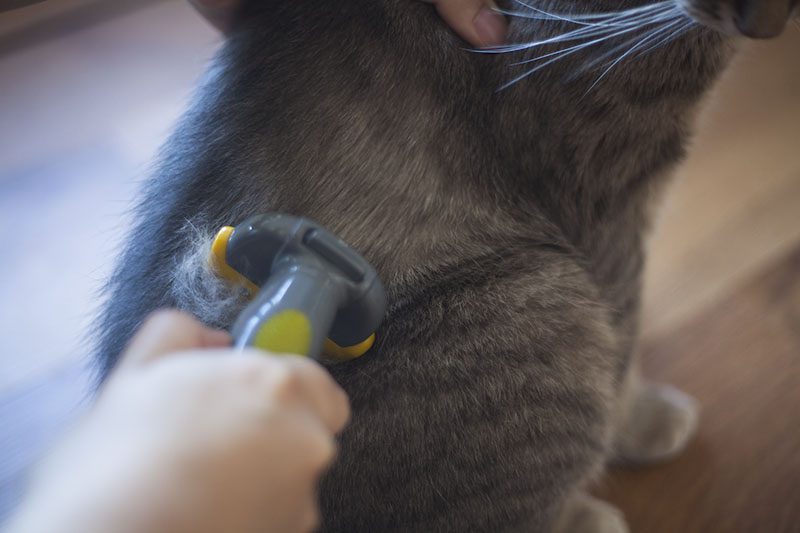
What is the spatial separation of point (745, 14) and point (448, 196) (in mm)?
417

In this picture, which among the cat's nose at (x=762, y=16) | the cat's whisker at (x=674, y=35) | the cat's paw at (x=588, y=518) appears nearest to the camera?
the cat's nose at (x=762, y=16)

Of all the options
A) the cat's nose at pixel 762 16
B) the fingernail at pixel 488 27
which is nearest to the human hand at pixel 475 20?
the fingernail at pixel 488 27

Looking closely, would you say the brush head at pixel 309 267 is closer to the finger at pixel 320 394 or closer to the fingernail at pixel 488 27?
the finger at pixel 320 394

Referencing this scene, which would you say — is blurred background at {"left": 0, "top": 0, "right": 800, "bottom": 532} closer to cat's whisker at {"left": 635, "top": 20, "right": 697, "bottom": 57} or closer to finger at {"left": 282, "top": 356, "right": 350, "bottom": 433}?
cat's whisker at {"left": 635, "top": 20, "right": 697, "bottom": 57}

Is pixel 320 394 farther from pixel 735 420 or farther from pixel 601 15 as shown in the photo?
pixel 735 420

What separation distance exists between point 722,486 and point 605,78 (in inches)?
30.9

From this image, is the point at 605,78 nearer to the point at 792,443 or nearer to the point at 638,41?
the point at 638,41

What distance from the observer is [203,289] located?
767 mm

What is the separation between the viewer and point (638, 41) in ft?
2.92

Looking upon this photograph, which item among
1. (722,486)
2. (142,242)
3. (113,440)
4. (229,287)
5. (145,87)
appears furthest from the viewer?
(145,87)

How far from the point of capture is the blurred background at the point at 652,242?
3.97 ft

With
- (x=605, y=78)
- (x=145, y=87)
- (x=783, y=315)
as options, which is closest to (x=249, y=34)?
(x=605, y=78)

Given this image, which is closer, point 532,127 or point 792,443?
point 532,127

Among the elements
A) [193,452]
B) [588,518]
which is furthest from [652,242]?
[193,452]
